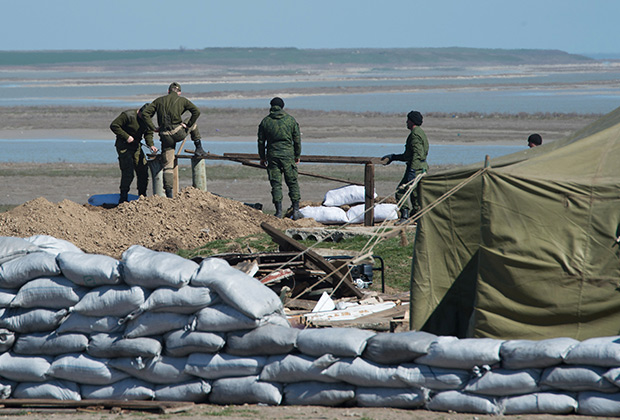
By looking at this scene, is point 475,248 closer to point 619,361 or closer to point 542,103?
point 619,361

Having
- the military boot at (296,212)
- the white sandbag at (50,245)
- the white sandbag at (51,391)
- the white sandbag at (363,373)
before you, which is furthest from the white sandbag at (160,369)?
the military boot at (296,212)

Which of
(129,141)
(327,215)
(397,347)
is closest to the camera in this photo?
(397,347)

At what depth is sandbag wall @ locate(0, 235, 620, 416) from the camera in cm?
612

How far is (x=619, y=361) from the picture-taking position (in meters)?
5.88

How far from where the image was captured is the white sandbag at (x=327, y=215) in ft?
47.7

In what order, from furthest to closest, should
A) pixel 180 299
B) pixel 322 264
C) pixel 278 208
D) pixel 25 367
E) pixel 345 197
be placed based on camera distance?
pixel 345 197 < pixel 278 208 < pixel 322 264 < pixel 25 367 < pixel 180 299

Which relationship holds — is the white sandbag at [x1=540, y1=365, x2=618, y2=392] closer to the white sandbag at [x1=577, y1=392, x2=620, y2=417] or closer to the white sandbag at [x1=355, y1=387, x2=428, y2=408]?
the white sandbag at [x1=577, y1=392, x2=620, y2=417]

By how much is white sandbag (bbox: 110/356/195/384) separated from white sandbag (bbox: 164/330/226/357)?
0.07 meters

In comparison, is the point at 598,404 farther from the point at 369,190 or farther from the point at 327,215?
the point at 327,215

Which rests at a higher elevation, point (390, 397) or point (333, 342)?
point (333, 342)

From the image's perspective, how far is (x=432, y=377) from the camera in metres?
6.34

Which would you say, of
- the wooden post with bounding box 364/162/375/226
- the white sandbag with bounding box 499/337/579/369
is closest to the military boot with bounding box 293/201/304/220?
the wooden post with bounding box 364/162/375/226

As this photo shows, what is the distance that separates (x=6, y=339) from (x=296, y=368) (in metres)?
2.57

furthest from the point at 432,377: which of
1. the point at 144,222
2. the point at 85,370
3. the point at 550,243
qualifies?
the point at 144,222
